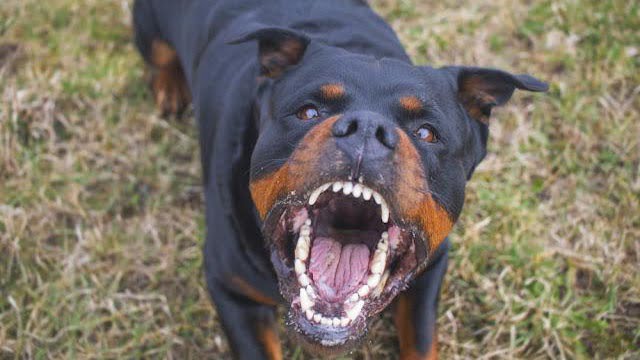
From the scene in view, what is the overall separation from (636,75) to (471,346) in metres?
1.88

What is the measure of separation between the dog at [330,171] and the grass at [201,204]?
18.1 inches

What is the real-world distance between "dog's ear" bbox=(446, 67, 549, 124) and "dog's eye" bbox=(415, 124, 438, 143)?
31 cm

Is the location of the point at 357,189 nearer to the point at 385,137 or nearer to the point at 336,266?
the point at 385,137

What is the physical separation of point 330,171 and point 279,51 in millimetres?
633

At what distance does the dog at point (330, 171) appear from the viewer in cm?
215

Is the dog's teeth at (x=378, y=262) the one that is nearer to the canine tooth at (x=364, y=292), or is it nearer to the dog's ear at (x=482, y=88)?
the canine tooth at (x=364, y=292)

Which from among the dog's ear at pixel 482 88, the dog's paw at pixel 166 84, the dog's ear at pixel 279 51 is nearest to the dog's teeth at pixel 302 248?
the dog's ear at pixel 279 51

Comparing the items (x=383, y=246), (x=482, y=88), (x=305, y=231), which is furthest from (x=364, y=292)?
(x=482, y=88)

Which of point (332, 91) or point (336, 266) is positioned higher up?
point (332, 91)

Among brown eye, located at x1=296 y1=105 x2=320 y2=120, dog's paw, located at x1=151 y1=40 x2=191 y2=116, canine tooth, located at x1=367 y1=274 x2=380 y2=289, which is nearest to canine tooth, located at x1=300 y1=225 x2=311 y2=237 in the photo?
canine tooth, located at x1=367 y1=274 x2=380 y2=289

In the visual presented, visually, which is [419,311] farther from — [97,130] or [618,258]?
[97,130]

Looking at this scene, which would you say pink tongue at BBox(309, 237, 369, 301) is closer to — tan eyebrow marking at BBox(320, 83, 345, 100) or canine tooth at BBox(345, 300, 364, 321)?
canine tooth at BBox(345, 300, 364, 321)

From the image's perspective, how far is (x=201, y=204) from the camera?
3564mm

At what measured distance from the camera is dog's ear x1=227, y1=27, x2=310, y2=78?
246 cm
